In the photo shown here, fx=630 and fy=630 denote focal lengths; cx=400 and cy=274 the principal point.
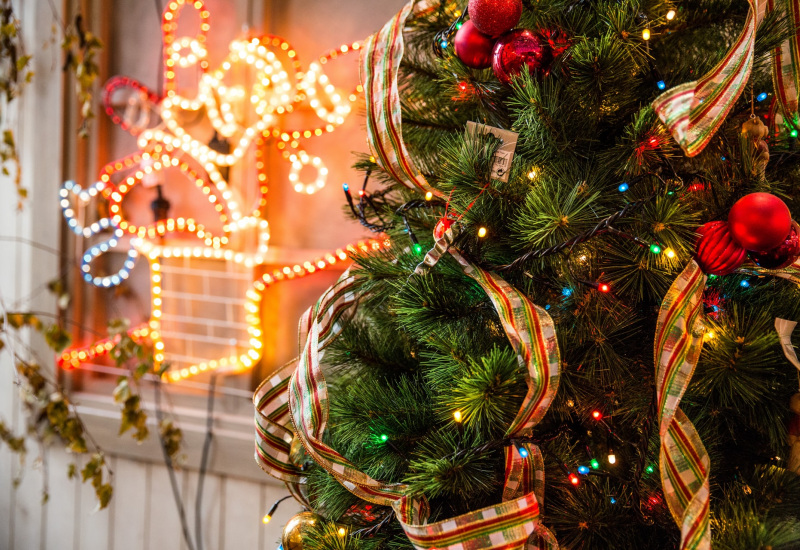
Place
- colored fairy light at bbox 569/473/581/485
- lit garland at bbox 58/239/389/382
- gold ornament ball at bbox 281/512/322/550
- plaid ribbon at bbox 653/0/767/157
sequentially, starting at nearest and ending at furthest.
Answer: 1. plaid ribbon at bbox 653/0/767/157
2. colored fairy light at bbox 569/473/581/485
3. gold ornament ball at bbox 281/512/322/550
4. lit garland at bbox 58/239/389/382

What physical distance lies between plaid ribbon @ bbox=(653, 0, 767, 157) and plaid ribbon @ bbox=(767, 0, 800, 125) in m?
0.08

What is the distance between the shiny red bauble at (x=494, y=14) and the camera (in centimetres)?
58

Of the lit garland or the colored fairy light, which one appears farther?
the lit garland

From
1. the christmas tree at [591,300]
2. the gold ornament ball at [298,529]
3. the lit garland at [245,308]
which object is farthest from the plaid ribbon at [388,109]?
the lit garland at [245,308]

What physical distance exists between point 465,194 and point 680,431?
0.27m

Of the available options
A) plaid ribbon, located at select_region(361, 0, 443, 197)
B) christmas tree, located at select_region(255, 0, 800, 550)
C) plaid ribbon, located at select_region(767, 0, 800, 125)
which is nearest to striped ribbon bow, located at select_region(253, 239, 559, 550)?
christmas tree, located at select_region(255, 0, 800, 550)

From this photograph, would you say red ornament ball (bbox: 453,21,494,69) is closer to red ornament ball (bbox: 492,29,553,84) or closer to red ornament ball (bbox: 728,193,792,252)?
red ornament ball (bbox: 492,29,553,84)

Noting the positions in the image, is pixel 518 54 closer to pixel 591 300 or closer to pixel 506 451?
pixel 591 300

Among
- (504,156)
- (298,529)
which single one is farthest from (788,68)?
(298,529)

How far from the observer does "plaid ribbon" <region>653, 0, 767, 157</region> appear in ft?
1.49

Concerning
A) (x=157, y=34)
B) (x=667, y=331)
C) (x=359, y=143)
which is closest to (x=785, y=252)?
(x=667, y=331)

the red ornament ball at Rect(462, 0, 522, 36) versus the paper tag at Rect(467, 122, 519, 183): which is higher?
the red ornament ball at Rect(462, 0, 522, 36)

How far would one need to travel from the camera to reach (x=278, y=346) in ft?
4.58

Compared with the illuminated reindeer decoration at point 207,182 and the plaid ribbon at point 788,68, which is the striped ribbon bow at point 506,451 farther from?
the illuminated reindeer decoration at point 207,182
